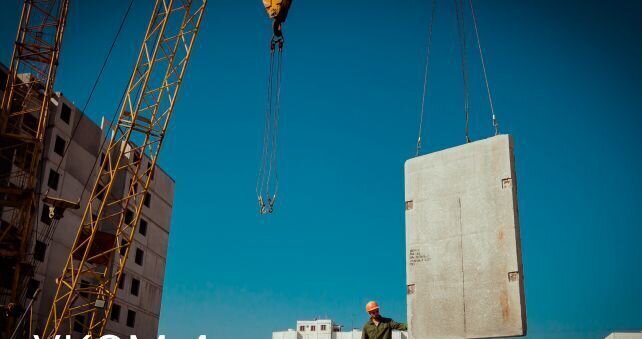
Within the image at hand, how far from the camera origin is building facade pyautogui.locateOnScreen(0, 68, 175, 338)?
47.4 meters

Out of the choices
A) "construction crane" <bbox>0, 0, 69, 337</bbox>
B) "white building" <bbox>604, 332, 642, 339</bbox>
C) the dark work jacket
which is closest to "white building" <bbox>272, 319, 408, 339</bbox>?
"white building" <bbox>604, 332, 642, 339</bbox>

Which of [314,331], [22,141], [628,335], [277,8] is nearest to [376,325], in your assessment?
[277,8]

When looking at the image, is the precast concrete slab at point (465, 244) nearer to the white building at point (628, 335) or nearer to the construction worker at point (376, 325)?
the construction worker at point (376, 325)

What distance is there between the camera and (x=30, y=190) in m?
39.5

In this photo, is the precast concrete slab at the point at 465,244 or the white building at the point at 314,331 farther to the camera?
the white building at the point at 314,331

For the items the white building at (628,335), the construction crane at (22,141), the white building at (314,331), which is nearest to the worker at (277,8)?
the construction crane at (22,141)

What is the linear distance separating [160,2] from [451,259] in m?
30.2

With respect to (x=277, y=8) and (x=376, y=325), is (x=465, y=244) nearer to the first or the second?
(x=376, y=325)

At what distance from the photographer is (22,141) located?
42406 mm

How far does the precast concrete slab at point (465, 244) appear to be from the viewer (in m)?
14.2

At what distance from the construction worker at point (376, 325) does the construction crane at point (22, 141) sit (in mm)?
27954

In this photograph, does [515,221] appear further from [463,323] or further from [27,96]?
[27,96]

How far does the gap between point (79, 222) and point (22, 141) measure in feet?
37.6

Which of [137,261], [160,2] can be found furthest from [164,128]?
[137,261]
